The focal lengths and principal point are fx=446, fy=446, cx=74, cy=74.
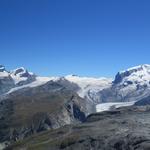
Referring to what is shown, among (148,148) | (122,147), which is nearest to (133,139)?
(122,147)

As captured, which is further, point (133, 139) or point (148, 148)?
point (133, 139)

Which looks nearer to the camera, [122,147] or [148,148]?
[148,148]

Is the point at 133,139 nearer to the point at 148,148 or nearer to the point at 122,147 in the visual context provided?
the point at 122,147
